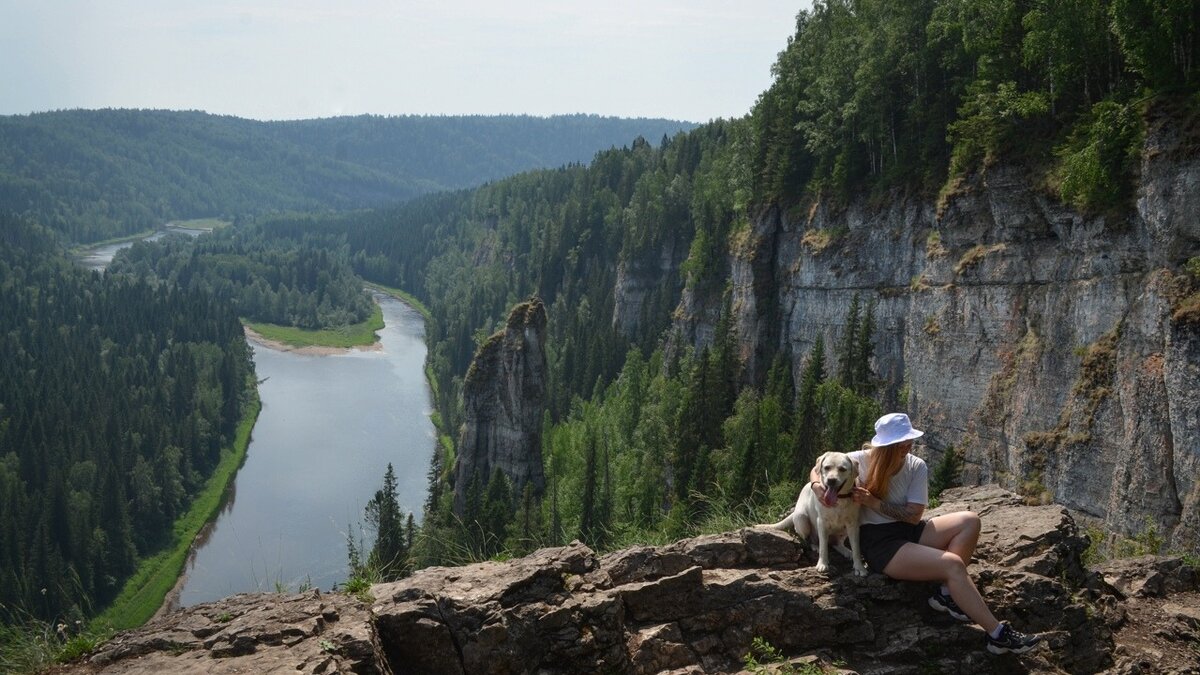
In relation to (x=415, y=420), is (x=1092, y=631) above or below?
above

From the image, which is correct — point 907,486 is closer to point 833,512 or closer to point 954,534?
point 954,534

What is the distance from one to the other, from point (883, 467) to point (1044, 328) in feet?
96.7

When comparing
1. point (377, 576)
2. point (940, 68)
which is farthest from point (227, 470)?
point (377, 576)

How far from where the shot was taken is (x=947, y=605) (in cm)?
1032

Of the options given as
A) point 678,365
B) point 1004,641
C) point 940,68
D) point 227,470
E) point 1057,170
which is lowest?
point 227,470

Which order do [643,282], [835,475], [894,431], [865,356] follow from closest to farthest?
1. [835,475]
2. [894,431]
3. [865,356]
4. [643,282]

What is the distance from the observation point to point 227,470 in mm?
102750

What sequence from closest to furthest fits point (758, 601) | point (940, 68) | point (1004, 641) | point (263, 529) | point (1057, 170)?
point (1004, 641) → point (758, 601) → point (1057, 170) → point (940, 68) → point (263, 529)

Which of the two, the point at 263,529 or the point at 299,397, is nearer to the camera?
the point at 263,529

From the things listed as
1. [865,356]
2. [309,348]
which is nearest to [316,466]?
[865,356]

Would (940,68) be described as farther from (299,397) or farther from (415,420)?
(299,397)

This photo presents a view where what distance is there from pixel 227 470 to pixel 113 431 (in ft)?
52.4

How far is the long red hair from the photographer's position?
10.5 m

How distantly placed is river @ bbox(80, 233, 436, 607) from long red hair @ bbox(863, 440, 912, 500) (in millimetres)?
34025
